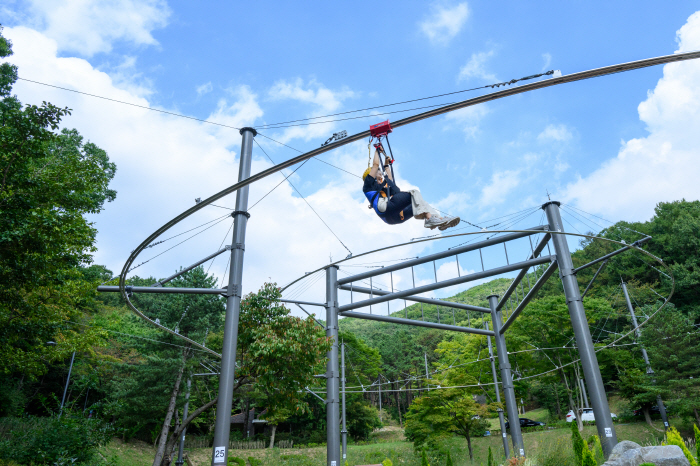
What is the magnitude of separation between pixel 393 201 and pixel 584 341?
713 cm

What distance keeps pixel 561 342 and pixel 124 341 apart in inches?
1218

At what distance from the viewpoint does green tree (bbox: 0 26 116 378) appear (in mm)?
11016

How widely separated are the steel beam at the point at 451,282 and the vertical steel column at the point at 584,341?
27.7 inches

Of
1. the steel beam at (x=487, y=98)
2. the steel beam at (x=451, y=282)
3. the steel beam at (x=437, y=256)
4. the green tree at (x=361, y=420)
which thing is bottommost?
the green tree at (x=361, y=420)

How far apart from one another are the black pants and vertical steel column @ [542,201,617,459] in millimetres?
6145

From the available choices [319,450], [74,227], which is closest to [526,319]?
[319,450]

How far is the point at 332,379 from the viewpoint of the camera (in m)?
13.9

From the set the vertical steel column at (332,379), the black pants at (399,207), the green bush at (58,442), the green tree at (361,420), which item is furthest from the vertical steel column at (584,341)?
the green tree at (361,420)

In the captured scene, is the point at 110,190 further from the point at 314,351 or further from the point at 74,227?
the point at 314,351

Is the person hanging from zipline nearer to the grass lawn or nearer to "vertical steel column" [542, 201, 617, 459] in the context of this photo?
"vertical steel column" [542, 201, 617, 459]

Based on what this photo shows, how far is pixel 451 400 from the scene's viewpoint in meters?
25.8

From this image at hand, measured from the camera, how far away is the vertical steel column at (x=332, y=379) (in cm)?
1298

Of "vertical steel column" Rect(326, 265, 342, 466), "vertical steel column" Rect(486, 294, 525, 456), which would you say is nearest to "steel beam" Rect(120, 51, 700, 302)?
"vertical steel column" Rect(326, 265, 342, 466)

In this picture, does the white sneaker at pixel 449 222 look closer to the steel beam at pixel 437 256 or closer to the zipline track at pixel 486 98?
the zipline track at pixel 486 98
